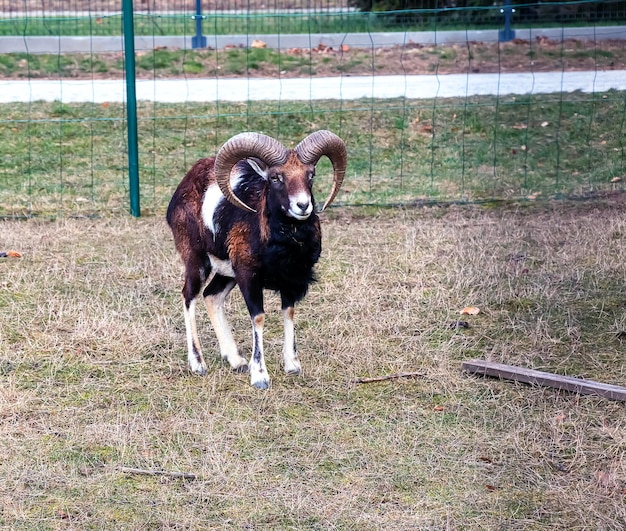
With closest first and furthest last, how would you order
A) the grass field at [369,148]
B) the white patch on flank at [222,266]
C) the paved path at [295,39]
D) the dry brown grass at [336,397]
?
the dry brown grass at [336,397] < the white patch on flank at [222,266] < the grass field at [369,148] < the paved path at [295,39]

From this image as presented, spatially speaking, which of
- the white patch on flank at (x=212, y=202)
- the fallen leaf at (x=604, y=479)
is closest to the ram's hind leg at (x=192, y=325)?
the white patch on flank at (x=212, y=202)

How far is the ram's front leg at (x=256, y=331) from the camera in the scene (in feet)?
21.3

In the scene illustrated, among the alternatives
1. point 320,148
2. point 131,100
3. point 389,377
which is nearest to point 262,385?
point 389,377

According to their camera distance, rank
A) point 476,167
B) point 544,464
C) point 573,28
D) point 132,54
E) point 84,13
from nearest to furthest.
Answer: point 544,464, point 132,54, point 476,167, point 573,28, point 84,13

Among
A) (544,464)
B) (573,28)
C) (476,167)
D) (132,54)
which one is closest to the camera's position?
(544,464)

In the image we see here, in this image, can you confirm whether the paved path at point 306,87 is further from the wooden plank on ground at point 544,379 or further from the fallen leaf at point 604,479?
the fallen leaf at point 604,479

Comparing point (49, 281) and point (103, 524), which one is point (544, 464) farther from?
point (49, 281)

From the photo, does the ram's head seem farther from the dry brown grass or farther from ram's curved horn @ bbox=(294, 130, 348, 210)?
the dry brown grass

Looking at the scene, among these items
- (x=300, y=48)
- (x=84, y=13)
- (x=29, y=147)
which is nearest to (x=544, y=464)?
(x=29, y=147)

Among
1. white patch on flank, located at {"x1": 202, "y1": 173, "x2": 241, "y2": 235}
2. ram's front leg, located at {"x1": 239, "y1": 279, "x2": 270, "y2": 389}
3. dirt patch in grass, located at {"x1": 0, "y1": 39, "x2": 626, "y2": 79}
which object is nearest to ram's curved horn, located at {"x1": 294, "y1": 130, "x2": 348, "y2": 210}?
white patch on flank, located at {"x1": 202, "y1": 173, "x2": 241, "y2": 235}

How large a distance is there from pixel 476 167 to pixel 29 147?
5134 millimetres

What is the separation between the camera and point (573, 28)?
18766 millimetres

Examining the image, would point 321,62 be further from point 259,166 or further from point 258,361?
point 258,361

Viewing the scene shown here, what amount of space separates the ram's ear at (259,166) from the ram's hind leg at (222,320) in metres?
0.87
